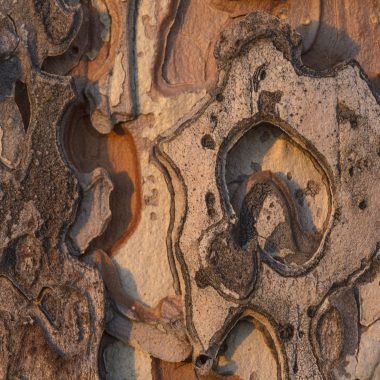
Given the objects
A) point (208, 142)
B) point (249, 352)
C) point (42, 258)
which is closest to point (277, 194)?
point (208, 142)

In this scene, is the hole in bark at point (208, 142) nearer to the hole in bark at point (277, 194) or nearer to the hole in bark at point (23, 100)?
the hole in bark at point (277, 194)

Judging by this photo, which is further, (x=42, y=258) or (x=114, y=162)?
(x=114, y=162)

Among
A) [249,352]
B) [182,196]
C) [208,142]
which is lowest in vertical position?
[249,352]

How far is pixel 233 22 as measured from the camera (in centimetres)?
176

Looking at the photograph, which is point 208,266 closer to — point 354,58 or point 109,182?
point 109,182

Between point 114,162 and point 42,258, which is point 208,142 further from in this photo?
point 42,258

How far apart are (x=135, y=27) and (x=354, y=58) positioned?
0.48 meters

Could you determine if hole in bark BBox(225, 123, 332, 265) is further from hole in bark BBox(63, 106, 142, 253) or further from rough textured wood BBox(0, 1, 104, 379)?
rough textured wood BBox(0, 1, 104, 379)

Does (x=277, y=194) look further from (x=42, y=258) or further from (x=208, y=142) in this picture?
(x=42, y=258)

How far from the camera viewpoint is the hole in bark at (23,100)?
1.63m

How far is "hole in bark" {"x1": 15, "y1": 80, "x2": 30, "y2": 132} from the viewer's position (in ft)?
5.36

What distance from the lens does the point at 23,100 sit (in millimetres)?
1644

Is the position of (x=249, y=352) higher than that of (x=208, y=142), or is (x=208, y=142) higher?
(x=208, y=142)

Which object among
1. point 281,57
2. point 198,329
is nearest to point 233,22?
point 281,57
